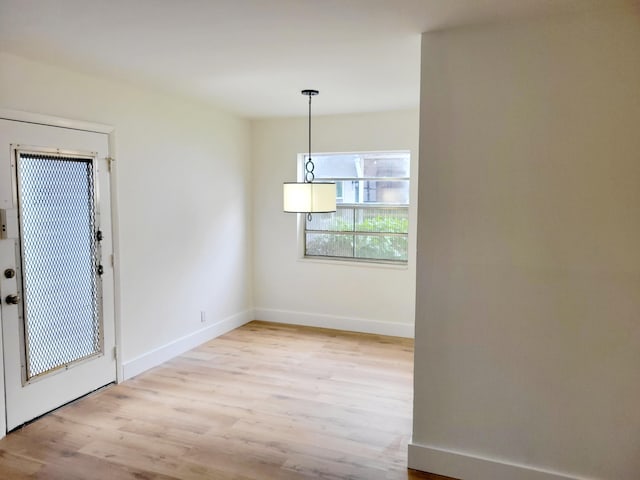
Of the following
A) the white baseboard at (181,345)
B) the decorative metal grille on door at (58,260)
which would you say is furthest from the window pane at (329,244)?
the decorative metal grille on door at (58,260)

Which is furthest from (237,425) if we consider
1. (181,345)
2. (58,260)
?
(58,260)

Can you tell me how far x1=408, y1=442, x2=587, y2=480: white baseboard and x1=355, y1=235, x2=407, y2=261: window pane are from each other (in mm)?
2837

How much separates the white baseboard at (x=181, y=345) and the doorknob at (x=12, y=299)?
1180mm

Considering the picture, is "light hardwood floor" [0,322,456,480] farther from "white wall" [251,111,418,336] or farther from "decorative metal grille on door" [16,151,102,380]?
"white wall" [251,111,418,336]

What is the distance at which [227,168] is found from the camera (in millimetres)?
5324

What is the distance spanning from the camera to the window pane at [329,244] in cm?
556

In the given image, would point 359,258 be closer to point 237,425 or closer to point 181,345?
point 181,345

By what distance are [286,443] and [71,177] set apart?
2.51 meters

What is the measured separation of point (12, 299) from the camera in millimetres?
3010

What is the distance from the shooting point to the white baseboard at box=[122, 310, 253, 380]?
4.06 meters

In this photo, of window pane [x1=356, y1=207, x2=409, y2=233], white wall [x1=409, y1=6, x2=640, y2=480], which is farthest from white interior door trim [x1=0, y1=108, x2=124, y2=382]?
window pane [x1=356, y1=207, x2=409, y2=233]

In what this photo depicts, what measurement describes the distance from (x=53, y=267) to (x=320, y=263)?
3013 mm

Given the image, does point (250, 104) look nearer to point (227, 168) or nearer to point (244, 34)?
point (227, 168)

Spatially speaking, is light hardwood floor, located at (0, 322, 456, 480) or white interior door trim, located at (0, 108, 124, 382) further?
white interior door trim, located at (0, 108, 124, 382)
